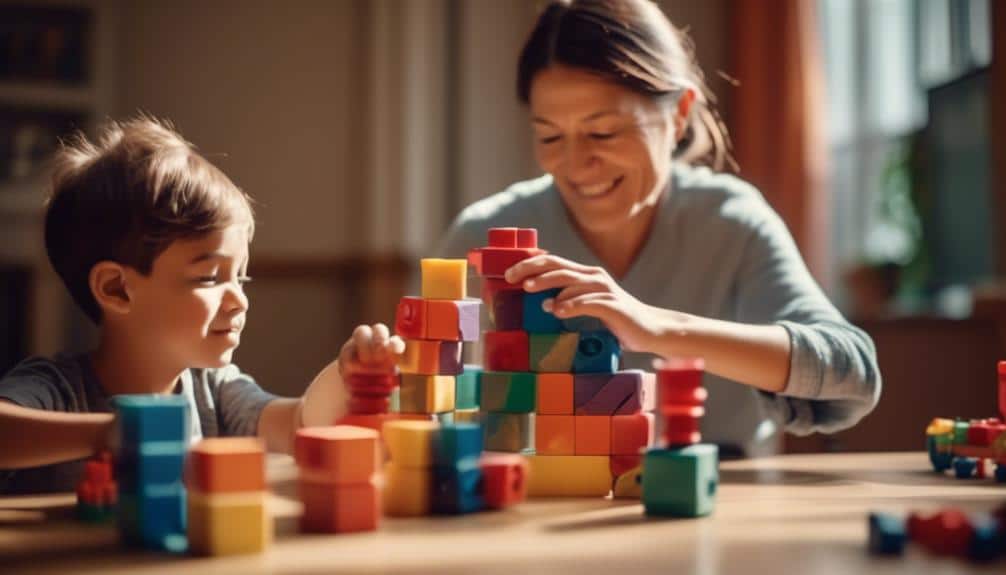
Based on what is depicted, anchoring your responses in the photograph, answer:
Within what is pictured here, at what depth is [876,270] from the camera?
10.9 feet

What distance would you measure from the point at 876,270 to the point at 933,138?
1.36ft

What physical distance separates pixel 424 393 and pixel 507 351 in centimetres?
9

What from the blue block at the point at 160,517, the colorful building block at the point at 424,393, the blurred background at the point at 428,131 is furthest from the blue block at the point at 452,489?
the blurred background at the point at 428,131

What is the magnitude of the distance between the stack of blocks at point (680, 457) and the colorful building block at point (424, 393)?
203 millimetres

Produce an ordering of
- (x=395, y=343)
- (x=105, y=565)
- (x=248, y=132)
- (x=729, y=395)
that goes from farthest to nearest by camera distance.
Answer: (x=248, y=132), (x=729, y=395), (x=395, y=343), (x=105, y=565)

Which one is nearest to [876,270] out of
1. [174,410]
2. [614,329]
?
[614,329]

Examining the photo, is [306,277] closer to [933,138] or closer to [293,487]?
[933,138]

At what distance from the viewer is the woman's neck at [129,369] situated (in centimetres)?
121

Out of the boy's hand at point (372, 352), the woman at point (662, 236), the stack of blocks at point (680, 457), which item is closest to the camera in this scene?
the stack of blocks at point (680, 457)

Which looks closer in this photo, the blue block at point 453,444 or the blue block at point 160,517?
the blue block at point 160,517

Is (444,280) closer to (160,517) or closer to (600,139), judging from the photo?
(160,517)

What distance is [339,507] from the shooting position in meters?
0.87

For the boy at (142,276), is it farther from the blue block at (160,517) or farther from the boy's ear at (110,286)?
the blue block at (160,517)

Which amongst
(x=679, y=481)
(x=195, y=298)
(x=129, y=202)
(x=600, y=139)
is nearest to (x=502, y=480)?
(x=679, y=481)
